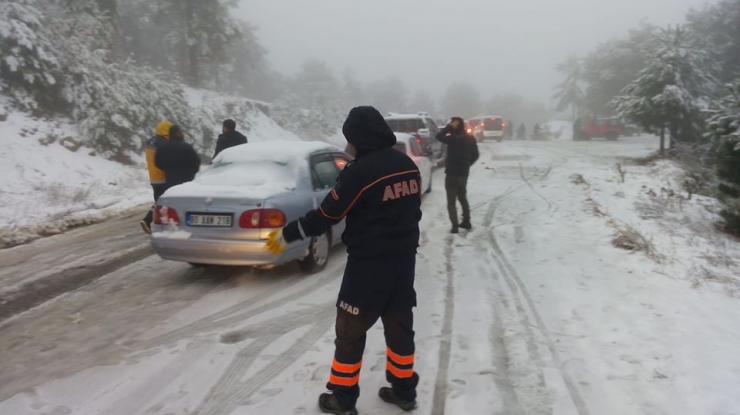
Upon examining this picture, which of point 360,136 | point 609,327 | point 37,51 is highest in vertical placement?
point 37,51

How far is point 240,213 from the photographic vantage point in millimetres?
5367

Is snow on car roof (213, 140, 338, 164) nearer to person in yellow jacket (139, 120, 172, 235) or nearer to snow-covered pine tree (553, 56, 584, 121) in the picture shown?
person in yellow jacket (139, 120, 172, 235)

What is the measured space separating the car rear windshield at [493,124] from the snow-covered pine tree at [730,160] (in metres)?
24.8

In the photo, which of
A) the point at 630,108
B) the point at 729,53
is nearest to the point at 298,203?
the point at 630,108

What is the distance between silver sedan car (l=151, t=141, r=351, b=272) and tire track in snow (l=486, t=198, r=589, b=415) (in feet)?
7.42

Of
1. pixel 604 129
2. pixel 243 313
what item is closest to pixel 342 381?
pixel 243 313

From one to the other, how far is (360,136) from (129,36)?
3855 centimetres

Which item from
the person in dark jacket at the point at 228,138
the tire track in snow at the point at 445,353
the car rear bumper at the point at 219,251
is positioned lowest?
the tire track in snow at the point at 445,353

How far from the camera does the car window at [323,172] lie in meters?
6.35

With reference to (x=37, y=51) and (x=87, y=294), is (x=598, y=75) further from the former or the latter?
(x=87, y=294)

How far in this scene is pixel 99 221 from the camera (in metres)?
9.66

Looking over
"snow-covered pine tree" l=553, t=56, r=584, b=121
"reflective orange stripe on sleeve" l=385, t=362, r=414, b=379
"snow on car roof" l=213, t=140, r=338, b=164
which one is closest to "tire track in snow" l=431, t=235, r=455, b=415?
"reflective orange stripe on sleeve" l=385, t=362, r=414, b=379

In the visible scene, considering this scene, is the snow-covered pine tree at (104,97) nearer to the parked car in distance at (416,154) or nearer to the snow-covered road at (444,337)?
the parked car in distance at (416,154)

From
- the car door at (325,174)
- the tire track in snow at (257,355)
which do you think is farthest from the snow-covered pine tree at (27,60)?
the tire track in snow at (257,355)
